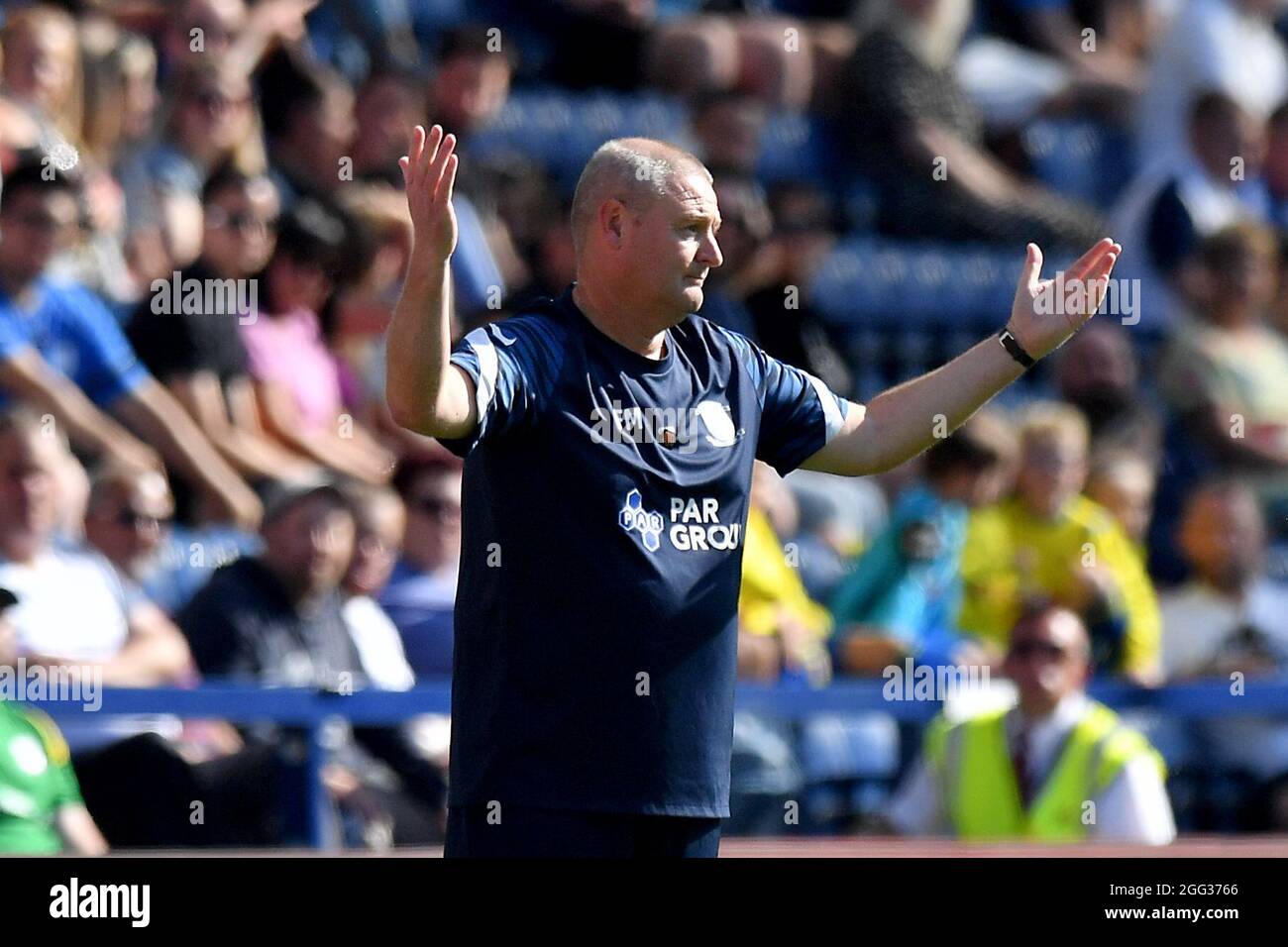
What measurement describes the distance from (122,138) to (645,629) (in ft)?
14.5

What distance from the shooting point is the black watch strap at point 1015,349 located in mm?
4281

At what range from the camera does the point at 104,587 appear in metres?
6.45

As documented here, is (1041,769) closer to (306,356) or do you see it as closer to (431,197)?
(306,356)

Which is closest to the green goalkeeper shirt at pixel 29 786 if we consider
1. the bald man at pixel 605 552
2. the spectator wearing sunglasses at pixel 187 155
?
the bald man at pixel 605 552

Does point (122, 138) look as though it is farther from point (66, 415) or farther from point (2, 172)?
point (66, 415)

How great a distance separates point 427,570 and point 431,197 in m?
3.50

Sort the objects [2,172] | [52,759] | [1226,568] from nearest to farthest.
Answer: [52,759]
[2,172]
[1226,568]

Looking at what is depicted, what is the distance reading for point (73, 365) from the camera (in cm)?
695

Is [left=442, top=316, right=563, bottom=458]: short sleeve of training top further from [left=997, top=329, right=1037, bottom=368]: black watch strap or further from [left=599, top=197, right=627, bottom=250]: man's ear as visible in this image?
[left=997, top=329, right=1037, bottom=368]: black watch strap

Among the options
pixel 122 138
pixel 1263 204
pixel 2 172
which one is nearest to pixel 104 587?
pixel 2 172

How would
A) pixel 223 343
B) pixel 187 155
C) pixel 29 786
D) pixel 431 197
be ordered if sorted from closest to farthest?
pixel 431 197
pixel 29 786
pixel 223 343
pixel 187 155

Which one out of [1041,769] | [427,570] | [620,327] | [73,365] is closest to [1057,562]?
[1041,769]

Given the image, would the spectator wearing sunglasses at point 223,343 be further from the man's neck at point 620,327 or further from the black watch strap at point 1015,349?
the black watch strap at point 1015,349

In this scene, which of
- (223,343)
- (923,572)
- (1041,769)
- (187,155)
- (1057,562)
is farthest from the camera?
(1057,562)
